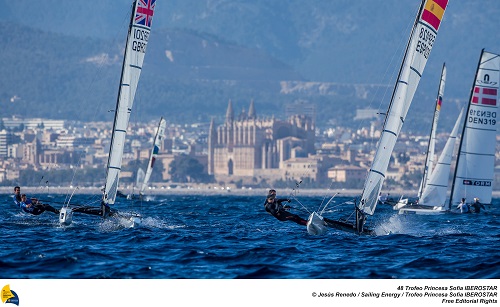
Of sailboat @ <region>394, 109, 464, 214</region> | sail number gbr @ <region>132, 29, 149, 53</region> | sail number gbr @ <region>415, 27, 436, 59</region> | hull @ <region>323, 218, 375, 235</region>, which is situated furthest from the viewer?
sailboat @ <region>394, 109, 464, 214</region>

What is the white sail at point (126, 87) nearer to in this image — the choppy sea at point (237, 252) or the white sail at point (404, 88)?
the choppy sea at point (237, 252)

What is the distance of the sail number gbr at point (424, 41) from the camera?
32.8m

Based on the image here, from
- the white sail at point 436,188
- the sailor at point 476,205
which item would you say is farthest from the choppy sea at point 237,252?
the white sail at point 436,188

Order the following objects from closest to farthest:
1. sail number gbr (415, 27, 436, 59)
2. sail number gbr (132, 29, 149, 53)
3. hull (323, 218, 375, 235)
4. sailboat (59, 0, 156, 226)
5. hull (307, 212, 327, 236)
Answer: sail number gbr (415, 27, 436, 59) → hull (323, 218, 375, 235) → hull (307, 212, 327, 236) → sailboat (59, 0, 156, 226) → sail number gbr (132, 29, 149, 53)

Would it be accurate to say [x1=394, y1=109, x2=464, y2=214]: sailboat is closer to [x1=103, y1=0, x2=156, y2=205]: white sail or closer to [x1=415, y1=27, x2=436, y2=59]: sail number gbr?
[x1=103, y1=0, x2=156, y2=205]: white sail

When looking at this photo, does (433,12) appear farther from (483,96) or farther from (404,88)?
(483,96)

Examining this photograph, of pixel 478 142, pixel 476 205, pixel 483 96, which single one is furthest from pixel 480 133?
pixel 476 205

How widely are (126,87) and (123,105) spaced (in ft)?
1.94

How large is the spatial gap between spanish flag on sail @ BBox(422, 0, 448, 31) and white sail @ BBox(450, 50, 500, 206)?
710 inches

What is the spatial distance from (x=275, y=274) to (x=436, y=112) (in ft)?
119

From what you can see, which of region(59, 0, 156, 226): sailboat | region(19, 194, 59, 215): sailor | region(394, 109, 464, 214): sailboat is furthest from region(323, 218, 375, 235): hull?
region(394, 109, 464, 214): sailboat

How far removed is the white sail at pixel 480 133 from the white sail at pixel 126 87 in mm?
17477

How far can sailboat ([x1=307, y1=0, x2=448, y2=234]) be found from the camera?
32.7 meters
